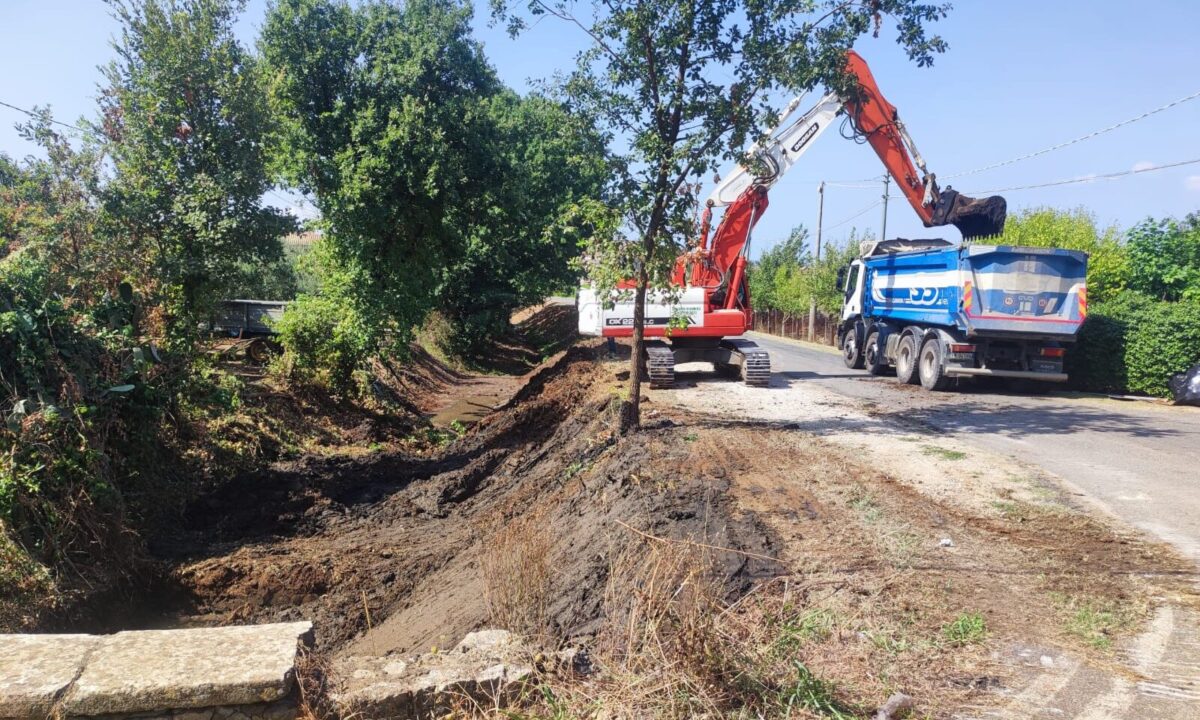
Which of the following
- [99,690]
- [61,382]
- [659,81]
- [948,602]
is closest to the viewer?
[99,690]

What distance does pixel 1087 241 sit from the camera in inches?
854

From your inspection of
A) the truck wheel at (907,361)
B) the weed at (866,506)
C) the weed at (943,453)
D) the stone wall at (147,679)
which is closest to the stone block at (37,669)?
the stone wall at (147,679)

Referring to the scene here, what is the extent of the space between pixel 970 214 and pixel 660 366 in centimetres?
722

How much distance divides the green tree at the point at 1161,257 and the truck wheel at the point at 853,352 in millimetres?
7506

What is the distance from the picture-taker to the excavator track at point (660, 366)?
45.1 feet

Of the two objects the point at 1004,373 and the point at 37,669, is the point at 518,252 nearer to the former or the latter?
the point at 1004,373

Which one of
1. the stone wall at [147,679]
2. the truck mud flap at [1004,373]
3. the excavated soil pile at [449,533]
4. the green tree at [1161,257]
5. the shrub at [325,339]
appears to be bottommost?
the excavated soil pile at [449,533]

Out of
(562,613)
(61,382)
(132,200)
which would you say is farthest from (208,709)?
(132,200)

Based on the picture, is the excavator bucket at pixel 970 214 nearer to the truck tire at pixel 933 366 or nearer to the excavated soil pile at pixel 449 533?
the truck tire at pixel 933 366

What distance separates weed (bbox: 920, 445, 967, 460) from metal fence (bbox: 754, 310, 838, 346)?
28194 mm

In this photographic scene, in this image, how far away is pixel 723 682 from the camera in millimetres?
3635

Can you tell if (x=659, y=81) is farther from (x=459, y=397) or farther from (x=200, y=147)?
(x=459, y=397)

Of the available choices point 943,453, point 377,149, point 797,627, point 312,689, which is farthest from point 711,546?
point 377,149

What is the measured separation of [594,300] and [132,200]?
7.28m
